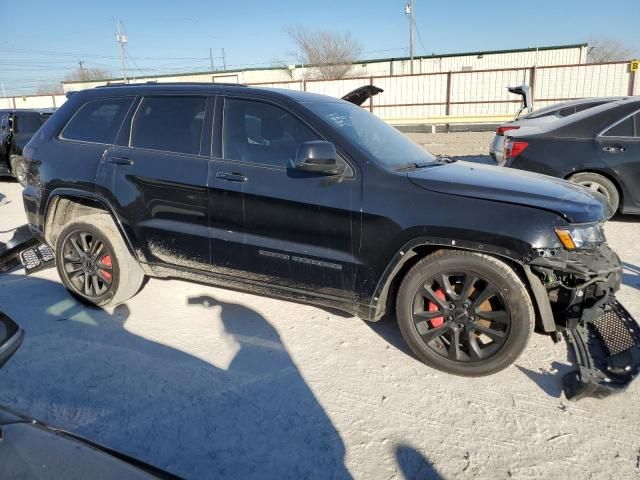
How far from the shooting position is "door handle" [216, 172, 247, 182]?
11.0ft

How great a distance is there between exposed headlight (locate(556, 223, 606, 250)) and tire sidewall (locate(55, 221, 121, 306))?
133 inches

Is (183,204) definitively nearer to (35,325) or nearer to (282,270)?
(282,270)

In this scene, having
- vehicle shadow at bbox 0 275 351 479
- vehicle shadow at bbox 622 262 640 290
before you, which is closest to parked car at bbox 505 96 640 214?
vehicle shadow at bbox 622 262 640 290

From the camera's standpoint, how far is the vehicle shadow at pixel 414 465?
87.0 inches

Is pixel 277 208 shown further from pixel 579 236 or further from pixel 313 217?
pixel 579 236

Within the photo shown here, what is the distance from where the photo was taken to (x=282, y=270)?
3.34 m

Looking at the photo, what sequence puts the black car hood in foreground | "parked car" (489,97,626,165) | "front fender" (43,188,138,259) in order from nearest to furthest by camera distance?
1. the black car hood in foreground
2. "front fender" (43,188,138,259)
3. "parked car" (489,97,626,165)

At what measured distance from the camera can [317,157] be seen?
2951 millimetres

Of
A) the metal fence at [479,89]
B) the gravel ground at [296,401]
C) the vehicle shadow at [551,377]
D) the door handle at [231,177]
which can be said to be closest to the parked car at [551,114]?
the gravel ground at [296,401]

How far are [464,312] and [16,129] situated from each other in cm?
1135

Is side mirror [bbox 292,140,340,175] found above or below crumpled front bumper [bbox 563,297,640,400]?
above

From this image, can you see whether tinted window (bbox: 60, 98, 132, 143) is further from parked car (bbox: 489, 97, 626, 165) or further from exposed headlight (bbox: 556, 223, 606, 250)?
parked car (bbox: 489, 97, 626, 165)

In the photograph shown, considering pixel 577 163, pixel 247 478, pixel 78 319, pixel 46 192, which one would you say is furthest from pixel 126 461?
pixel 577 163

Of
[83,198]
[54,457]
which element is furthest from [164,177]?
[54,457]
